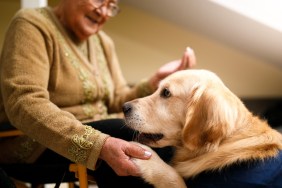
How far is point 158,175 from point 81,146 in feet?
0.73

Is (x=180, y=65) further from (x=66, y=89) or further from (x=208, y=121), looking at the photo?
(x=208, y=121)

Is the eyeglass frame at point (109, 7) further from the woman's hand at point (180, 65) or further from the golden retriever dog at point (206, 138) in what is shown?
the golden retriever dog at point (206, 138)

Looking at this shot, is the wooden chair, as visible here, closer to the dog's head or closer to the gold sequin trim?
the gold sequin trim

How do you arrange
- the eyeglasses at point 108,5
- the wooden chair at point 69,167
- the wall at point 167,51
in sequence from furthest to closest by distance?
1. the wall at point 167,51
2. the eyeglasses at point 108,5
3. the wooden chair at point 69,167

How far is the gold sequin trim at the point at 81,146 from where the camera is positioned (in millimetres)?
1003

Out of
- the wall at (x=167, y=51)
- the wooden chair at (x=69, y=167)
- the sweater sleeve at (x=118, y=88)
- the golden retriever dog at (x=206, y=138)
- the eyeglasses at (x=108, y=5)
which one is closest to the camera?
the golden retriever dog at (x=206, y=138)

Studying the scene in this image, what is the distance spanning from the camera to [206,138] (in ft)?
3.24

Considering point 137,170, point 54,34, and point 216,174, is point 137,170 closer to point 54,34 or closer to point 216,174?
point 216,174

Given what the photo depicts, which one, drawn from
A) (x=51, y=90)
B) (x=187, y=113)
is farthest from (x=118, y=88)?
(x=187, y=113)

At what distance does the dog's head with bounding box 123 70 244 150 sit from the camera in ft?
3.24

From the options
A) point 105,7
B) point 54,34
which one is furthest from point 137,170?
point 105,7

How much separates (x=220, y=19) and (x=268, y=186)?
1.42m

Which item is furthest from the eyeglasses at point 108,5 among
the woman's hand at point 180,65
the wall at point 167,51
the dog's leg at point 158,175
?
the wall at point 167,51

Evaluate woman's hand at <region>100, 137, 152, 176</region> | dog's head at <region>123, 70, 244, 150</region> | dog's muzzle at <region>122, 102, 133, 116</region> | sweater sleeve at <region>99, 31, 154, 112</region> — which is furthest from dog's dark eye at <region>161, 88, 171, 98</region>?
sweater sleeve at <region>99, 31, 154, 112</region>
